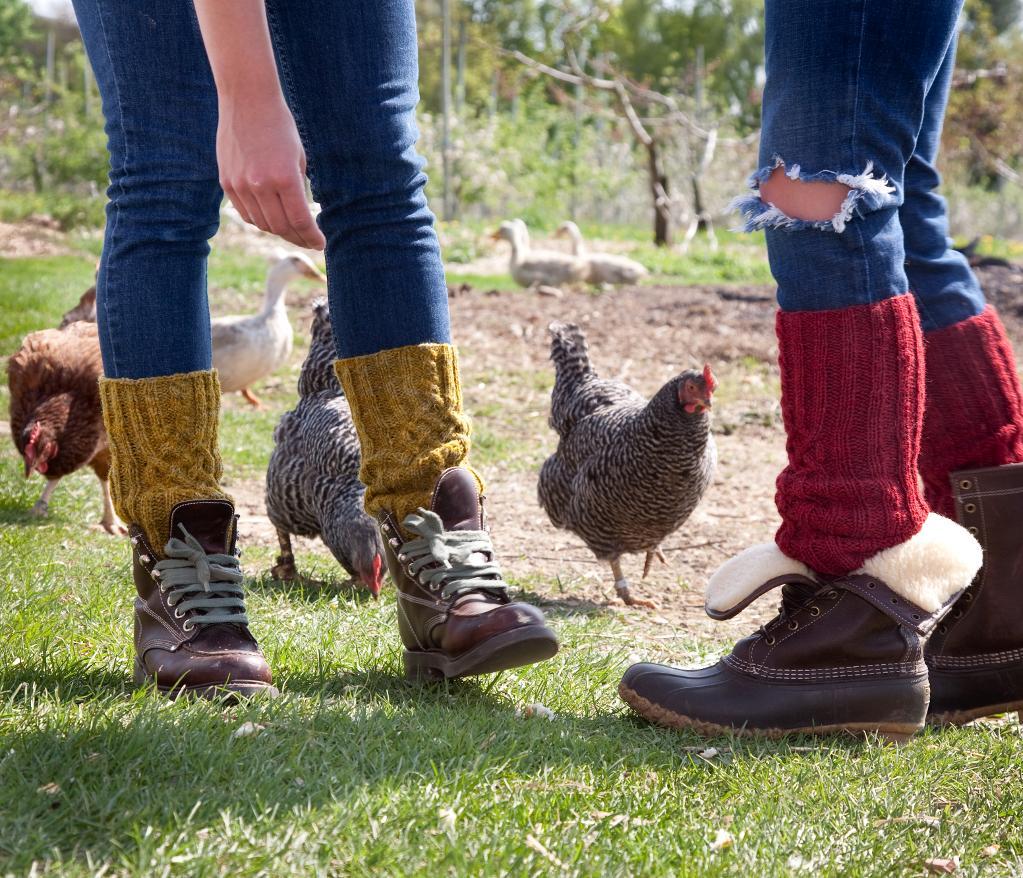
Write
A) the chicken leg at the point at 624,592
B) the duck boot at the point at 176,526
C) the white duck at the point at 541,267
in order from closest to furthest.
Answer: the duck boot at the point at 176,526, the chicken leg at the point at 624,592, the white duck at the point at 541,267

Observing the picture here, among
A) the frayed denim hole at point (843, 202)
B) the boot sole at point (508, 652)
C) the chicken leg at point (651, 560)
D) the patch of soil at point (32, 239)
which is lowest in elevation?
the chicken leg at point (651, 560)

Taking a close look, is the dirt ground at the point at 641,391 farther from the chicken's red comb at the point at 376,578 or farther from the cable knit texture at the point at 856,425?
the cable knit texture at the point at 856,425

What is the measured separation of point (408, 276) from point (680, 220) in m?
18.2

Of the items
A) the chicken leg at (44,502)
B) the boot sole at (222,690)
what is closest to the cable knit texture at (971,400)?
the boot sole at (222,690)

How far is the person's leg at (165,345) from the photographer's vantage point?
188cm

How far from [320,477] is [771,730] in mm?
2271

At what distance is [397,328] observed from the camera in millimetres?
1994

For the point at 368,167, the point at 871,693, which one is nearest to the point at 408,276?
the point at 368,167

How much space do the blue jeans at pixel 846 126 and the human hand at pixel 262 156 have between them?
2.47 feet

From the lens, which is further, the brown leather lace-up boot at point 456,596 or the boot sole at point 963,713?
the boot sole at point 963,713

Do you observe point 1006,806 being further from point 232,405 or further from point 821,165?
point 232,405

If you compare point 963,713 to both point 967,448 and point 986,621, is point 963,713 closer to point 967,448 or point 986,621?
point 986,621

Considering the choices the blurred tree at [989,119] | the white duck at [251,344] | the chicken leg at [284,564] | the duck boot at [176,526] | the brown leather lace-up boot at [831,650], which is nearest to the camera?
the brown leather lace-up boot at [831,650]

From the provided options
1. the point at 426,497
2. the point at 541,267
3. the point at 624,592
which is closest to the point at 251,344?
the point at 624,592
